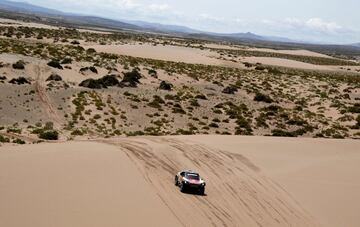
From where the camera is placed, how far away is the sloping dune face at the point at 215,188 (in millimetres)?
21352

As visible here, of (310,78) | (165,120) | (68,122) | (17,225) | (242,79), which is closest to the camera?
(17,225)

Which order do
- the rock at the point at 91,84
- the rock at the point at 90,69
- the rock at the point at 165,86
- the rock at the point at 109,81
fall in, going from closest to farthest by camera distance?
the rock at the point at 91,84 < the rock at the point at 109,81 < the rock at the point at 165,86 < the rock at the point at 90,69

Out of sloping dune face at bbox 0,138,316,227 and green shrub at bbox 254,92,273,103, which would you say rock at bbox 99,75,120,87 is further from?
sloping dune face at bbox 0,138,316,227

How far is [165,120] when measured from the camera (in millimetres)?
45969

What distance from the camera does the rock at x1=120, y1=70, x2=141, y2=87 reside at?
57.3m

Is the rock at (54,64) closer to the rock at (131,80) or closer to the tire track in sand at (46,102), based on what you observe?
the tire track in sand at (46,102)

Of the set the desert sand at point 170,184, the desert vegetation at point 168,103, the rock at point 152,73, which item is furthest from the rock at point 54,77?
the desert sand at point 170,184

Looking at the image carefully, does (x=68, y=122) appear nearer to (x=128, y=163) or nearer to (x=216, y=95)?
(x=128, y=163)

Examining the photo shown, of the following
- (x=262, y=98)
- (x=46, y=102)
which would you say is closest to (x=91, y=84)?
(x=46, y=102)

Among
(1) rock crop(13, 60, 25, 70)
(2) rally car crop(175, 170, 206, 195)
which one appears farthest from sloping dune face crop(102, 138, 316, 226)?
(1) rock crop(13, 60, 25, 70)

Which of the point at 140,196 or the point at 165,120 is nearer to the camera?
the point at 140,196

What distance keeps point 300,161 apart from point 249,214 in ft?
41.8

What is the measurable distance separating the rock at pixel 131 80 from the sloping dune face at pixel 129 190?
1004 inches

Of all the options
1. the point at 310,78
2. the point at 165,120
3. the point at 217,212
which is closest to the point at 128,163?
the point at 217,212
